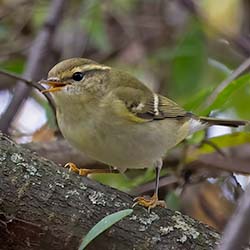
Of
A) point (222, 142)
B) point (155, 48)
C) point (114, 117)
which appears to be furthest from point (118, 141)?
point (155, 48)

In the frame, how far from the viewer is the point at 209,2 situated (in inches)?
138

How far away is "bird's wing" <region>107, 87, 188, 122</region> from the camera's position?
8.70 ft

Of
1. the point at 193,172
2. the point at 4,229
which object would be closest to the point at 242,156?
the point at 193,172

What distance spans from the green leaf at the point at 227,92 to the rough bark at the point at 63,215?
764 millimetres

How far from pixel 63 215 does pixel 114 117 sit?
2.87ft

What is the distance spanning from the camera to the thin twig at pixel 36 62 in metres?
2.99

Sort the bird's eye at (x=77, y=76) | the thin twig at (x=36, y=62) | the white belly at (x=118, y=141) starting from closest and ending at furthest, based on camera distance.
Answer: the white belly at (x=118, y=141), the bird's eye at (x=77, y=76), the thin twig at (x=36, y=62)

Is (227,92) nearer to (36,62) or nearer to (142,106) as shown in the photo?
(142,106)

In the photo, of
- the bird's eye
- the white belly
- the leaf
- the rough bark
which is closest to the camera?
the rough bark

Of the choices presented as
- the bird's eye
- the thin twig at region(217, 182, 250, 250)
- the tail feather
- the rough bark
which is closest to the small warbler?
the bird's eye

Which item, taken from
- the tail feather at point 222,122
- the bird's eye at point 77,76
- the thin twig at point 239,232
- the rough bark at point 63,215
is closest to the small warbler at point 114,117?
the bird's eye at point 77,76

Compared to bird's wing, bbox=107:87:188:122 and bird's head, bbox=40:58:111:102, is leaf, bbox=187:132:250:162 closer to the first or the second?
bird's wing, bbox=107:87:188:122

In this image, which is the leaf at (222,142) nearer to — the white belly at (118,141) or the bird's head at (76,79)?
the white belly at (118,141)

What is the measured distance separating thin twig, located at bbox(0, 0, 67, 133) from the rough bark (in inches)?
46.9
